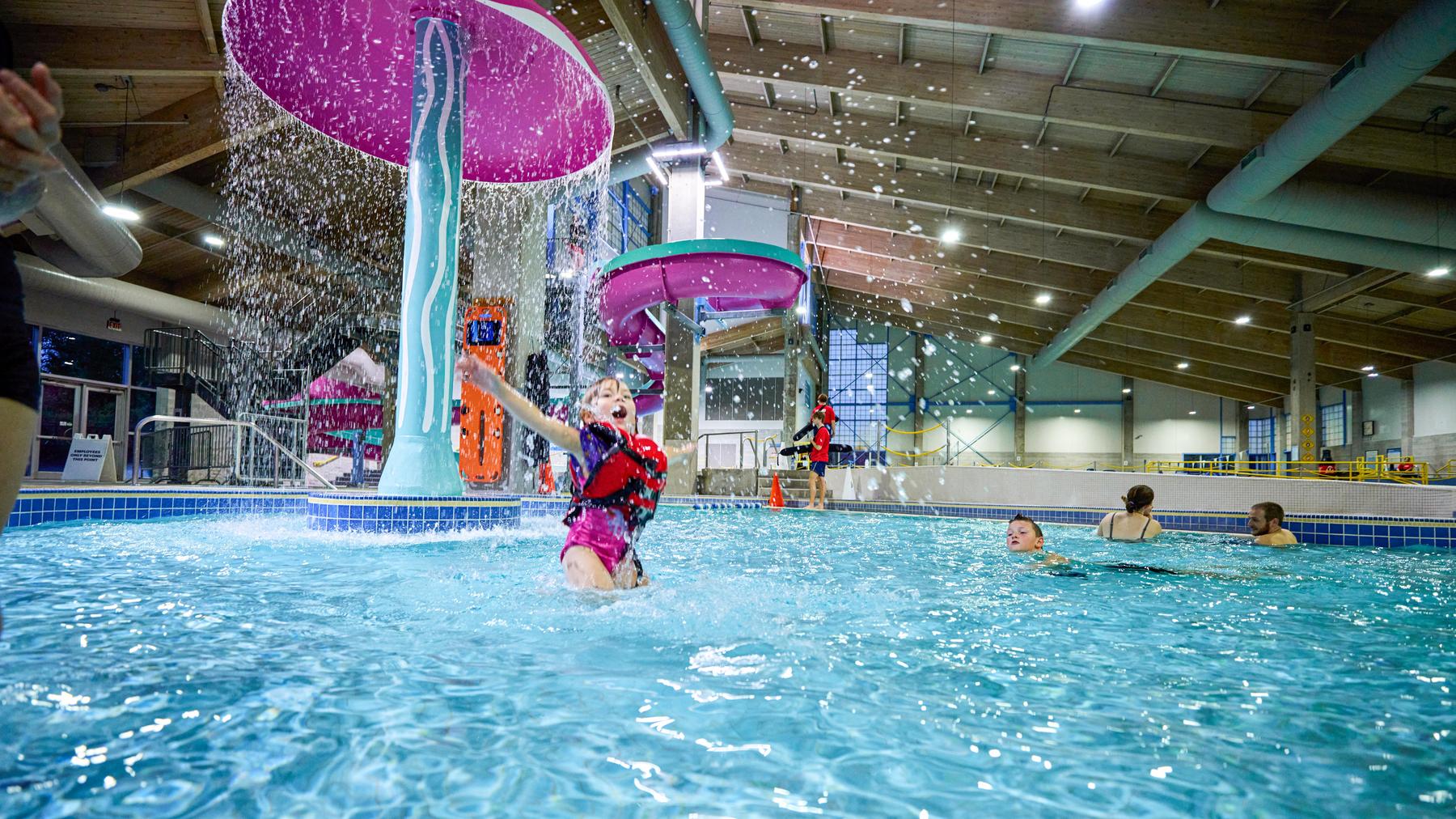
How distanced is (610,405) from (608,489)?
366mm

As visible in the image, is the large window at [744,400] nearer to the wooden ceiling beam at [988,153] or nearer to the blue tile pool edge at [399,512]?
the wooden ceiling beam at [988,153]

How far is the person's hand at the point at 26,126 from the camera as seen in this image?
1240 mm

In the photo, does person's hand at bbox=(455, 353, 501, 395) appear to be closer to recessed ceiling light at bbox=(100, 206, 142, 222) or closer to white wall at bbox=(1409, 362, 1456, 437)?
recessed ceiling light at bbox=(100, 206, 142, 222)

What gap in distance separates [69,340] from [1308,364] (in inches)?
952

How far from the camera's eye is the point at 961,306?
23312mm

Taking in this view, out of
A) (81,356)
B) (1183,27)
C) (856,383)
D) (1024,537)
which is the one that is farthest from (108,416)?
(856,383)

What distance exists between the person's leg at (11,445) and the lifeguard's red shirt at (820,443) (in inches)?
420

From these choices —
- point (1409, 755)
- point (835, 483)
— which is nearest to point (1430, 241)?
point (835, 483)

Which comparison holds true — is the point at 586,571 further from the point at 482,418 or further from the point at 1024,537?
A: the point at 482,418

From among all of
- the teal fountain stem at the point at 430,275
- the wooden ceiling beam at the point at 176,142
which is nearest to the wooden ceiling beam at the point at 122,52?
the wooden ceiling beam at the point at 176,142

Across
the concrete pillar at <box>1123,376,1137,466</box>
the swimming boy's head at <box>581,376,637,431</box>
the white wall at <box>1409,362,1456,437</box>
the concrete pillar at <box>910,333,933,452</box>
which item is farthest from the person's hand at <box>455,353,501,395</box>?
the concrete pillar at <box>1123,376,1137,466</box>

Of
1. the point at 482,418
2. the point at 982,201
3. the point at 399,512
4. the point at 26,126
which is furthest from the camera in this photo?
the point at 982,201

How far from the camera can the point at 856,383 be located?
97.6 feet

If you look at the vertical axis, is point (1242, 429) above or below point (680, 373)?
below
